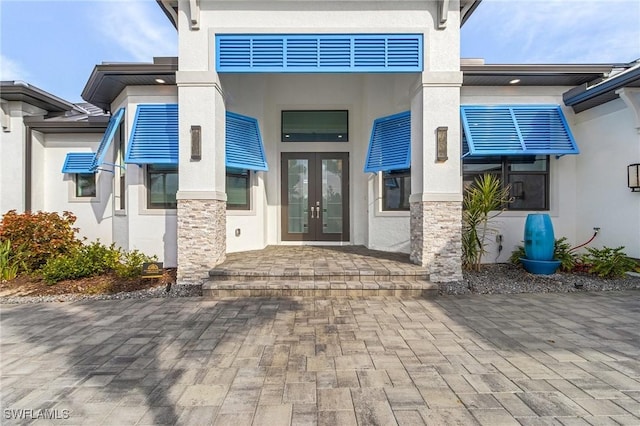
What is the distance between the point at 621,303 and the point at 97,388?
7.12 meters

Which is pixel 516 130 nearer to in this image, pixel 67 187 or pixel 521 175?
pixel 521 175

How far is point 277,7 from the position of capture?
18.4ft

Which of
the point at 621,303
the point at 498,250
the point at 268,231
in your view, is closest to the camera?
the point at 621,303

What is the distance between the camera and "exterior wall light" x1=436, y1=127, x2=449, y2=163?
5.57 metres

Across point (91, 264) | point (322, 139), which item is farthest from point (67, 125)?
point (322, 139)

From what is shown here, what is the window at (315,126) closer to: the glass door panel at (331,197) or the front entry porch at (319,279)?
the glass door panel at (331,197)

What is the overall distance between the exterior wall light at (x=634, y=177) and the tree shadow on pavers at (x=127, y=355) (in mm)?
7046

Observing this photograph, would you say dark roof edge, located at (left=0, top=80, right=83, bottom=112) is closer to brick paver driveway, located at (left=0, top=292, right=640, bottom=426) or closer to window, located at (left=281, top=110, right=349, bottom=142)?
brick paver driveway, located at (left=0, top=292, right=640, bottom=426)

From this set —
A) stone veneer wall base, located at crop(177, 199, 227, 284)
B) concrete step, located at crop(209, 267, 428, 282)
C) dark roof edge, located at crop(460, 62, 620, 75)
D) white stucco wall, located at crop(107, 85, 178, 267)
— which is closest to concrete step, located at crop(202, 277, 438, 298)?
concrete step, located at crop(209, 267, 428, 282)

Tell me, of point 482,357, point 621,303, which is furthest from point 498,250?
point 482,357

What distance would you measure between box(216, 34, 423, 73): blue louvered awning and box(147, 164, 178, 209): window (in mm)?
2768

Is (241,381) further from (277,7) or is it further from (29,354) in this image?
(277,7)

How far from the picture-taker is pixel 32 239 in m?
6.48

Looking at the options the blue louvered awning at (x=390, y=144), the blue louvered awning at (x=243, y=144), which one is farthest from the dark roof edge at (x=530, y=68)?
the blue louvered awning at (x=243, y=144)
